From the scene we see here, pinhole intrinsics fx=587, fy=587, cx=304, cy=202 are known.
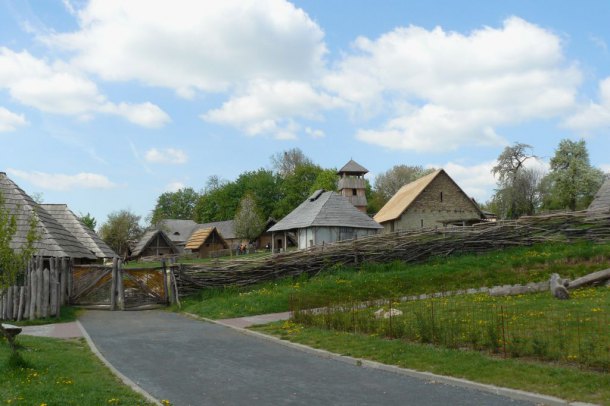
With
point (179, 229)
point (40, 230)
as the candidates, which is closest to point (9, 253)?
point (40, 230)

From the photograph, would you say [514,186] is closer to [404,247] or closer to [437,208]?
[437,208]

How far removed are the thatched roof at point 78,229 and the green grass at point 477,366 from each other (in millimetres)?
19595

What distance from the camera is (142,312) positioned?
79.1 feet

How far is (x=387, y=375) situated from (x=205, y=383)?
130 inches

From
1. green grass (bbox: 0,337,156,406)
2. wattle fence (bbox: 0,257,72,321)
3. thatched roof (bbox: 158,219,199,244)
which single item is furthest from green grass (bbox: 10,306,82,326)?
thatched roof (bbox: 158,219,199,244)

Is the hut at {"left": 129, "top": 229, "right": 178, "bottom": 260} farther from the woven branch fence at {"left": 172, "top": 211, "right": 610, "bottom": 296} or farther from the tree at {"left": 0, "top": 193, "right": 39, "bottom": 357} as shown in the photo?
the tree at {"left": 0, "top": 193, "right": 39, "bottom": 357}

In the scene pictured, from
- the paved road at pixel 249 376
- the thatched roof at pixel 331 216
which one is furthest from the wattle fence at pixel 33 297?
the thatched roof at pixel 331 216

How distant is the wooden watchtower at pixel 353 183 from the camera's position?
6956cm

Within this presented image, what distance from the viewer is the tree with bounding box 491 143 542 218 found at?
71188 millimetres

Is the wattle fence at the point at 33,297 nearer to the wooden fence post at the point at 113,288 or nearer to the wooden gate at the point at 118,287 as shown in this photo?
the wooden fence post at the point at 113,288

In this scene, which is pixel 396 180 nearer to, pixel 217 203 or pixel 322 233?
pixel 217 203

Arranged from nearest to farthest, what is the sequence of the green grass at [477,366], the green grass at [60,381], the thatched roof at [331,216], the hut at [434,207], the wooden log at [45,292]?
the green grass at [60,381], the green grass at [477,366], the wooden log at [45,292], the thatched roof at [331,216], the hut at [434,207]

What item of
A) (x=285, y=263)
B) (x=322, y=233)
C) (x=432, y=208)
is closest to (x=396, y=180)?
(x=432, y=208)

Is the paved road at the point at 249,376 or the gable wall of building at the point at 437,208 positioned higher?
the gable wall of building at the point at 437,208
